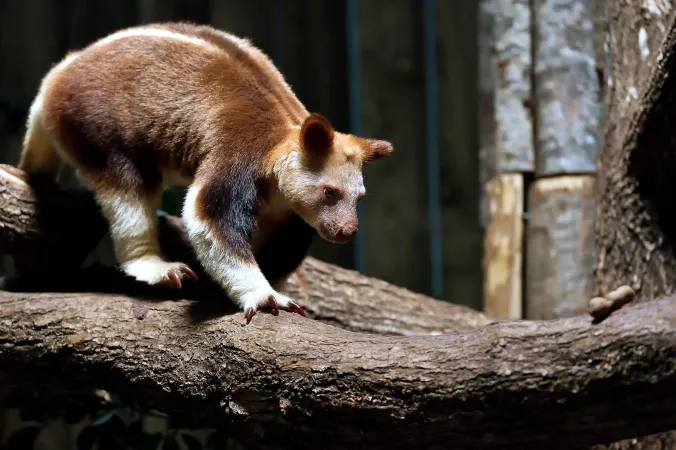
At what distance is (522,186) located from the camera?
3.43m

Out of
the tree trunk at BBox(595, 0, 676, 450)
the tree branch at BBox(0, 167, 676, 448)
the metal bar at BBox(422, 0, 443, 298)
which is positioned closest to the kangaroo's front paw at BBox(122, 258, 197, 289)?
the tree branch at BBox(0, 167, 676, 448)

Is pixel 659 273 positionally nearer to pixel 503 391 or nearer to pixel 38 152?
pixel 503 391

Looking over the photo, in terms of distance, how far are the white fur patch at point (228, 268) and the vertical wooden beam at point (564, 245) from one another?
61.6 inches

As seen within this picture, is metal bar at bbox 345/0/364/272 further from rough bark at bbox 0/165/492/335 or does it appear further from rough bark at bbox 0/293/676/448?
rough bark at bbox 0/293/676/448

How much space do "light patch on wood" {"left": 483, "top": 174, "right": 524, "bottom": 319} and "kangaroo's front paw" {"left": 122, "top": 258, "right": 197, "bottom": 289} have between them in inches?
60.8

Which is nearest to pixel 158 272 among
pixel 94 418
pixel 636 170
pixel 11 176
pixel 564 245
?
pixel 11 176

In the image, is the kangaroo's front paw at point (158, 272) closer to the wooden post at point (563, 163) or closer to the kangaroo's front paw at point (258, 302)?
the kangaroo's front paw at point (258, 302)

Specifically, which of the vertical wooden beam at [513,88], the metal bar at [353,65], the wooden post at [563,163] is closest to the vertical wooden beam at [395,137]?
the metal bar at [353,65]

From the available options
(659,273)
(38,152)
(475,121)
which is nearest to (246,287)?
(38,152)

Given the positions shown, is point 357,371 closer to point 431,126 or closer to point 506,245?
point 506,245

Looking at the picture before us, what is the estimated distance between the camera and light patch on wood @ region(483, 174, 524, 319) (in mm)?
3402

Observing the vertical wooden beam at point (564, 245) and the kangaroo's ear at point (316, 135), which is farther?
the vertical wooden beam at point (564, 245)

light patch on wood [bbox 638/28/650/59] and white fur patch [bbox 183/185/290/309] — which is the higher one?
light patch on wood [bbox 638/28/650/59]

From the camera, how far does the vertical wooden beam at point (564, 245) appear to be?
3295 mm
